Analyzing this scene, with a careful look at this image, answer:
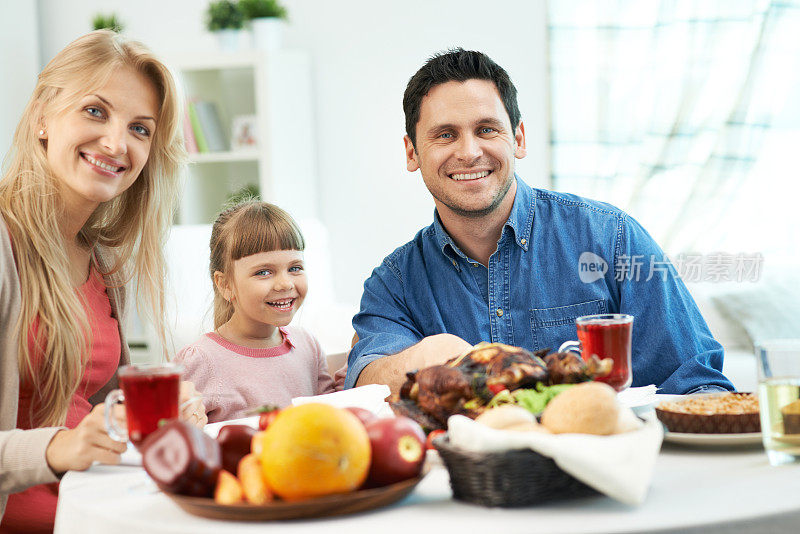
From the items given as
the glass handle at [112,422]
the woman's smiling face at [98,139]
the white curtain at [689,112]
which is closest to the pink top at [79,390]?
the woman's smiling face at [98,139]

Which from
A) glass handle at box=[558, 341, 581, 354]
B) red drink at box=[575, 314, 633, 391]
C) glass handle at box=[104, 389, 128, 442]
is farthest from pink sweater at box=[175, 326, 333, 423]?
red drink at box=[575, 314, 633, 391]

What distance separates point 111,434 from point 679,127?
3.53 m

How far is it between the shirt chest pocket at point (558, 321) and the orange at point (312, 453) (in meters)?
1.15

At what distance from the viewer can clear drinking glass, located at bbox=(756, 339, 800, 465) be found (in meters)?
0.99

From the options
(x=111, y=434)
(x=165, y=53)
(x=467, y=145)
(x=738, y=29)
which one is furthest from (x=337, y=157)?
(x=111, y=434)

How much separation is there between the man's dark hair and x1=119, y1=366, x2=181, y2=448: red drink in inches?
50.8

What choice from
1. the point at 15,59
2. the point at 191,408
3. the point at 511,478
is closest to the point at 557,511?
the point at 511,478

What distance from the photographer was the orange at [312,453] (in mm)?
801

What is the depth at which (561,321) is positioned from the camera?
6.31 feet

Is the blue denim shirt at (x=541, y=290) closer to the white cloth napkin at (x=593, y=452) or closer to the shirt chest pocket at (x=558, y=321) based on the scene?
the shirt chest pocket at (x=558, y=321)

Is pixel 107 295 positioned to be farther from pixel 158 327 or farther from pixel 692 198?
pixel 692 198

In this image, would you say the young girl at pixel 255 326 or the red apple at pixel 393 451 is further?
the young girl at pixel 255 326

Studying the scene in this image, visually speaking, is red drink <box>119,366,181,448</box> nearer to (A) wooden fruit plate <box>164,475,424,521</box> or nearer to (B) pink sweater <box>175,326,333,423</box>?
(A) wooden fruit plate <box>164,475,424,521</box>

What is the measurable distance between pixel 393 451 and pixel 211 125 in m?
3.77
